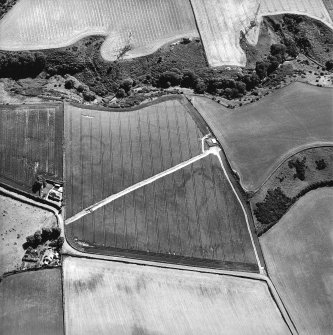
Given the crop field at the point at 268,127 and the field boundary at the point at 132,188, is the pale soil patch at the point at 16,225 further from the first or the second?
the crop field at the point at 268,127

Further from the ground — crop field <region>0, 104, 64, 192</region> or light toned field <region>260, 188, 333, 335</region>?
crop field <region>0, 104, 64, 192</region>

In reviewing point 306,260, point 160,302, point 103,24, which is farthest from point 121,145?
point 306,260

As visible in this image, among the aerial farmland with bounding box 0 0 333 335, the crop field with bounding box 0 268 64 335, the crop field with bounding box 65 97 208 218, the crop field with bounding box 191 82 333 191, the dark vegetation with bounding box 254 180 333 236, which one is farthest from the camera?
the crop field with bounding box 191 82 333 191

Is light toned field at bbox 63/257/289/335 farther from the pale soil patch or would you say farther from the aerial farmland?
the pale soil patch

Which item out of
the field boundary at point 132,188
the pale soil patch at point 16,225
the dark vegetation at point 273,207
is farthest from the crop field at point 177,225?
the pale soil patch at point 16,225

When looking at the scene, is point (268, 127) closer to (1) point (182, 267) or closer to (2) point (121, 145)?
(2) point (121, 145)

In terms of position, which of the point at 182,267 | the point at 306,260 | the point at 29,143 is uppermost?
the point at 29,143

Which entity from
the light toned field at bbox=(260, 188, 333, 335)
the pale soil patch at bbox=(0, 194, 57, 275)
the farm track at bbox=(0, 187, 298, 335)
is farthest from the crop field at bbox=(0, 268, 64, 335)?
the light toned field at bbox=(260, 188, 333, 335)
